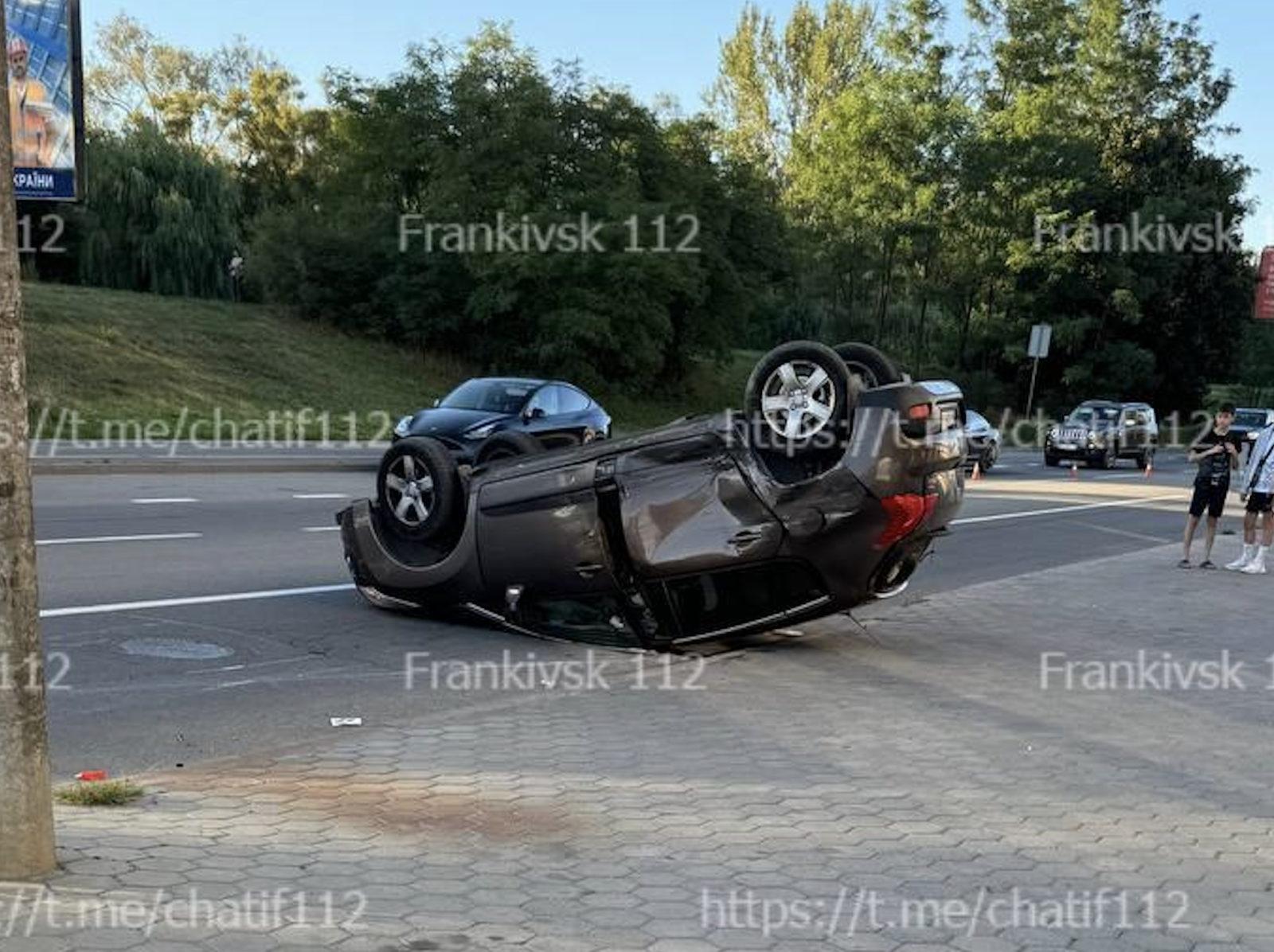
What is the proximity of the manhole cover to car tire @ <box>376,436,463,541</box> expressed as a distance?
4.81 ft

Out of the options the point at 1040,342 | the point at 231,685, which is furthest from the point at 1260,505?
the point at 1040,342

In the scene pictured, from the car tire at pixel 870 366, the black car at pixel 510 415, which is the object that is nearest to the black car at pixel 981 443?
the black car at pixel 510 415

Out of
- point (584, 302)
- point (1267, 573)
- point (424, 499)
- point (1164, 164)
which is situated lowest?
point (1267, 573)

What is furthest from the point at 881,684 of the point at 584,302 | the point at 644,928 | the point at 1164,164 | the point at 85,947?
the point at 1164,164

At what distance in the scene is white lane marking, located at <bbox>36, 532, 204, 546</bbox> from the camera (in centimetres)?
1148

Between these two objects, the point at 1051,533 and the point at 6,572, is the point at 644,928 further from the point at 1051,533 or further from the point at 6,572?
the point at 1051,533

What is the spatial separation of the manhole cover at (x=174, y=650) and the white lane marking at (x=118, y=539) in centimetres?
413

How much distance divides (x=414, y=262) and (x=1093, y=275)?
31112 mm

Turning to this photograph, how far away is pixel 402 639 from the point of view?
841cm

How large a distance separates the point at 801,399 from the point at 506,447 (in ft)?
11.1

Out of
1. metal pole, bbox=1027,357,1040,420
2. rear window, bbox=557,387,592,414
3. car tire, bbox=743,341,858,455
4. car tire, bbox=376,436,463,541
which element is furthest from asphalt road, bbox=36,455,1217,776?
metal pole, bbox=1027,357,1040,420

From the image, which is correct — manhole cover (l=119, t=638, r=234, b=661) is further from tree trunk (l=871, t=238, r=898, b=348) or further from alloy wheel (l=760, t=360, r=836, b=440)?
tree trunk (l=871, t=238, r=898, b=348)

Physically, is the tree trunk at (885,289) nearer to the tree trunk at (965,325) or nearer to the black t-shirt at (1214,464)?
the tree trunk at (965,325)

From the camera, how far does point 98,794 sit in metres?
4.90
